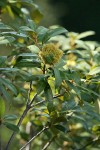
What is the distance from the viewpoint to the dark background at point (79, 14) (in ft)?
18.1

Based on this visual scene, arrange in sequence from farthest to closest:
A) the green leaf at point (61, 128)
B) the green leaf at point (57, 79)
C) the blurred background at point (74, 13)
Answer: the blurred background at point (74, 13), the green leaf at point (61, 128), the green leaf at point (57, 79)

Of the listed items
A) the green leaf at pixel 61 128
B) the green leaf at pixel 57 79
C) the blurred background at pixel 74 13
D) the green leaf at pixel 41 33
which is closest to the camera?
the green leaf at pixel 57 79

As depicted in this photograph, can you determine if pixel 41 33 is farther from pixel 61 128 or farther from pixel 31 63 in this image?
pixel 61 128

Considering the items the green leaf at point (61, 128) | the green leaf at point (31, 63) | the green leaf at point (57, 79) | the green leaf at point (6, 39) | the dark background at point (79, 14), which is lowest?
the green leaf at point (61, 128)

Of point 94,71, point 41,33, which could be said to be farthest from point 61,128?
point 41,33

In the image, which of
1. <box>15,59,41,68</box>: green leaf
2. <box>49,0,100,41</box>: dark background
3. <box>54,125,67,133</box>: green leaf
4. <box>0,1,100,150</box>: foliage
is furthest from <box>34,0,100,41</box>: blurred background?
<box>15,59,41,68</box>: green leaf

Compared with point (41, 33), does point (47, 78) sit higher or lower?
lower

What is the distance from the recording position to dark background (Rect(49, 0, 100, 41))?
552 cm

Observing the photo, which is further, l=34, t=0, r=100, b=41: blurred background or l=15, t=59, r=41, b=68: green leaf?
l=34, t=0, r=100, b=41: blurred background

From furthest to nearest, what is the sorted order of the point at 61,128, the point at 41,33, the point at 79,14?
1. the point at 79,14
2. the point at 61,128
3. the point at 41,33

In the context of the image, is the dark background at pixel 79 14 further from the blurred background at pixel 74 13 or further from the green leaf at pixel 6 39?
the green leaf at pixel 6 39

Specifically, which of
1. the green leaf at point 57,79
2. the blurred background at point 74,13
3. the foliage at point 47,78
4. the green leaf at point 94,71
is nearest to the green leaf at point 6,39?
the foliage at point 47,78

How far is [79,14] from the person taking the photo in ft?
18.8

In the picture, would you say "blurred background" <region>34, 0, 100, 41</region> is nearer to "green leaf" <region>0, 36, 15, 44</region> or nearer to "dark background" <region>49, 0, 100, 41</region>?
"dark background" <region>49, 0, 100, 41</region>
